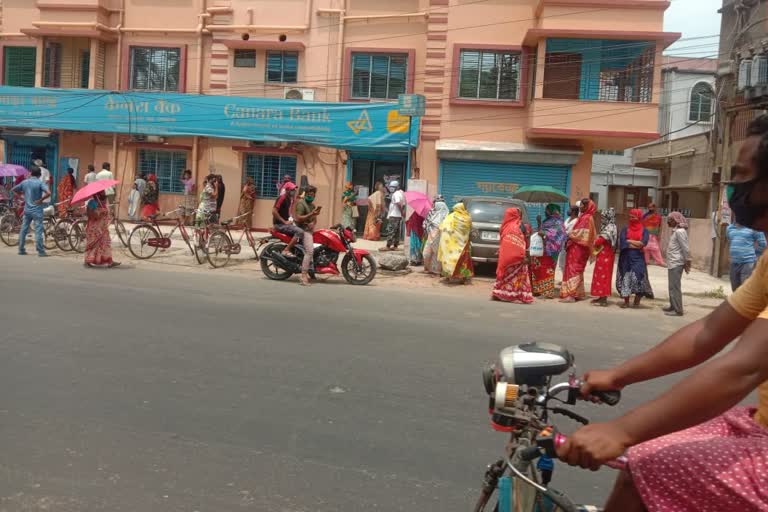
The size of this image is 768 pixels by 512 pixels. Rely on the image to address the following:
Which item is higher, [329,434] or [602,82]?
[602,82]

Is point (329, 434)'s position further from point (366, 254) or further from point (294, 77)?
point (294, 77)

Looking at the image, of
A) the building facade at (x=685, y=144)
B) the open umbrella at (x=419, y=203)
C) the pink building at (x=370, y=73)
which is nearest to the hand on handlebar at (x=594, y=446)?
the open umbrella at (x=419, y=203)

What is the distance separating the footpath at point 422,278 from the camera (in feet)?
40.5

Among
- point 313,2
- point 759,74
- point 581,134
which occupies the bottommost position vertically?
point 581,134

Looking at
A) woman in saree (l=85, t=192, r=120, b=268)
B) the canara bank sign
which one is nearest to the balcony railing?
the canara bank sign

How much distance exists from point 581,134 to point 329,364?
45.0 ft

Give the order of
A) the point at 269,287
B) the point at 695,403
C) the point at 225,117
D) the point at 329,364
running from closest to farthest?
1. the point at 695,403
2. the point at 329,364
3. the point at 269,287
4. the point at 225,117

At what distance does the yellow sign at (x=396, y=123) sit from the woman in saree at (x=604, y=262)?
850 cm

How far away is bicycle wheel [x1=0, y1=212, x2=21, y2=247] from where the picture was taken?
1530 cm

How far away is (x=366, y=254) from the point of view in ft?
39.3

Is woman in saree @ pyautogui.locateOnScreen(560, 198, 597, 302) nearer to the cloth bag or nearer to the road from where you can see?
the cloth bag

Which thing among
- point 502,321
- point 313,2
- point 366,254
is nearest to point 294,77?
point 313,2

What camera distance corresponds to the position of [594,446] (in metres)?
1.80

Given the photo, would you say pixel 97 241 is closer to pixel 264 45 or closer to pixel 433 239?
pixel 433 239
